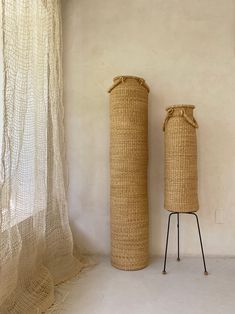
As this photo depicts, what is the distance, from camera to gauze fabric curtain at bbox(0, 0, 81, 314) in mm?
1267

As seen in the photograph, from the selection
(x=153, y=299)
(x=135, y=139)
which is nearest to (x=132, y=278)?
(x=153, y=299)

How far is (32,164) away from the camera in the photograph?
5.08 feet

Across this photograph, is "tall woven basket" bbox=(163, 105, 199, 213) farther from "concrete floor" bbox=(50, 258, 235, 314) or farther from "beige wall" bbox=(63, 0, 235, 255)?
"concrete floor" bbox=(50, 258, 235, 314)

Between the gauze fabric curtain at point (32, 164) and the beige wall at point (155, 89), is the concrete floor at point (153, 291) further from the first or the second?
the beige wall at point (155, 89)

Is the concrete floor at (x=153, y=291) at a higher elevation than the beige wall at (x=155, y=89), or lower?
lower

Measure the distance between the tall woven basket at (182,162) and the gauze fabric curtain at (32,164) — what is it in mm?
749

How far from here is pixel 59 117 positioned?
192cm

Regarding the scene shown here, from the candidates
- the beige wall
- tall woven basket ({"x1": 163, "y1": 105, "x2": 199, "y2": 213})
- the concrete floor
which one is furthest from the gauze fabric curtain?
tall woven basket ({"x1": 163, "y1": 105, "x2": 199, "y2": 213})

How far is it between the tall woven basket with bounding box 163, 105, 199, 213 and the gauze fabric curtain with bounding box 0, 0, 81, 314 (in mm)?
749

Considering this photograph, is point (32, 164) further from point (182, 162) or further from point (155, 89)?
point (155, 89)

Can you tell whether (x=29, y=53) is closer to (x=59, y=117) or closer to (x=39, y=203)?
(x=59, y=117)

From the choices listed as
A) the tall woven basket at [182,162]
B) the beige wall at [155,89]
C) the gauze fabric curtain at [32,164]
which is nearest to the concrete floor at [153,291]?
the gauze fabric curtain at [32,164]

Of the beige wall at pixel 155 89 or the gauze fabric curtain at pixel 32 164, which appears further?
the beige wall at pixel 155 89

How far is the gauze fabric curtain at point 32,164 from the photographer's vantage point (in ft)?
4.16
